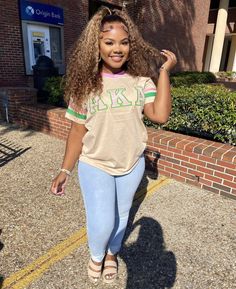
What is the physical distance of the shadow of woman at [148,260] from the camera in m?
2.18

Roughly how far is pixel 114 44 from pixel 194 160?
2.34m

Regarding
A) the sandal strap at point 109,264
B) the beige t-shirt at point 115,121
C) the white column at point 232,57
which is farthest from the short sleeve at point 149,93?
the white column at point 232,57

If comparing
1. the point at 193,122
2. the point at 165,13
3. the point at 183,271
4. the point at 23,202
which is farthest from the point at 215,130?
the point at 165,13

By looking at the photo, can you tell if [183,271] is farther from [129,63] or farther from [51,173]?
[51,173]

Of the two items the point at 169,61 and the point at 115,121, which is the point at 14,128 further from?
the point at 169,61

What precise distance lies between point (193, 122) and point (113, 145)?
9.56 ft

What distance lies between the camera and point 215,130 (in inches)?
160

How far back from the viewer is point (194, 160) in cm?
360

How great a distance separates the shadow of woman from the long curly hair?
1474 millimetres

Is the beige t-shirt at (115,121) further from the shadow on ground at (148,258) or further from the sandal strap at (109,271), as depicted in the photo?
the shadow on ground at (148,258)

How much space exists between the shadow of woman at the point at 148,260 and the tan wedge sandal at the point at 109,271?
0.41 feet

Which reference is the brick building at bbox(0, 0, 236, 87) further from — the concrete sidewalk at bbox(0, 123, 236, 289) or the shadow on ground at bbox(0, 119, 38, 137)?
the concrete sidewalk at bbox(0, 123, 236, 289)

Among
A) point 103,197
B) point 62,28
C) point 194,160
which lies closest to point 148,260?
point 103,197

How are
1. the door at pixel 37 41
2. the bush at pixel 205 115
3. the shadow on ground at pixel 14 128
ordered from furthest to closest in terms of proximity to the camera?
the door at pixel 37 41 → the shadow on ground at pixel 14 128 → the bush at pixel 205 115
